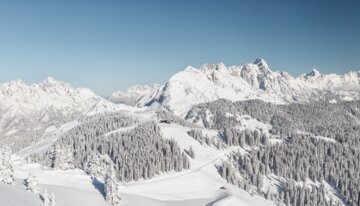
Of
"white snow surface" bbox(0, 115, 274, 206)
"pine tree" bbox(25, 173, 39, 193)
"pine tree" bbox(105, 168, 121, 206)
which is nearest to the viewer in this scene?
"pine tree" bbox(25, 173, 39, 193)

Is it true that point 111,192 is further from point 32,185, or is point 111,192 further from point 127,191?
point 127,191

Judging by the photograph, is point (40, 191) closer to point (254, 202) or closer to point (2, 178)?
point (2, 178)

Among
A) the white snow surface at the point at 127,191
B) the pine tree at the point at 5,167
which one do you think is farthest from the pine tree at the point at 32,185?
the pine tree at the point at 5,167

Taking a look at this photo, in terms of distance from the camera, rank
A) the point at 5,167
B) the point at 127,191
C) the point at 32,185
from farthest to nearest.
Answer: the point at 127,191, the point at 5,167, the point at 32,185

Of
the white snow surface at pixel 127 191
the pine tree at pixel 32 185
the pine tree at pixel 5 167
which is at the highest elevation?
the pine tree at pixel 5 167

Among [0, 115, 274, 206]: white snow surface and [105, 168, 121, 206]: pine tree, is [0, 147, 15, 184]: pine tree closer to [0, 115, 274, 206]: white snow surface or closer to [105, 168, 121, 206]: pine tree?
[0, 115, 274, 206]: white snow surface

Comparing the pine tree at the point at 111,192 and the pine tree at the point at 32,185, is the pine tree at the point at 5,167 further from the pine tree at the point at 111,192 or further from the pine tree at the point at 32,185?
the pine tree at the point at 111,192

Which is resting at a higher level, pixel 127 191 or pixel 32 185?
pixel 32 185

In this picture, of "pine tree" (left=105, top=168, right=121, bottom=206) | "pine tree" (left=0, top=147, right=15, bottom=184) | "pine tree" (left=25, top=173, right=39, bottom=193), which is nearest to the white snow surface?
"pine tree" (left=105, top=168, right=121, bottom=206)

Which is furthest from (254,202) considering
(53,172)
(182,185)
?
(53,172)

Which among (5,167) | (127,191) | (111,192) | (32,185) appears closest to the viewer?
(32,185)

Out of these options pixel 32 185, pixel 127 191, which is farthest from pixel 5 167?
pixel 127 191
